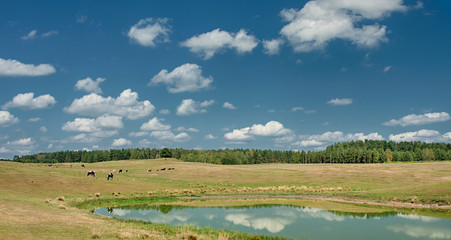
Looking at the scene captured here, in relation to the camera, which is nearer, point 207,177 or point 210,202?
point 210,202

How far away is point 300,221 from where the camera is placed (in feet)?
90.9

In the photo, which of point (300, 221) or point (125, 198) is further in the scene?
point (125, 198)

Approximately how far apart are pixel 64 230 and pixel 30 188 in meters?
29.6

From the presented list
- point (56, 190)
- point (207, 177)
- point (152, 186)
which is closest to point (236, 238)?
point (56, 190)

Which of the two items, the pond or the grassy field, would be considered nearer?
the grassy field

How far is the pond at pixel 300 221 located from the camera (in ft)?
74.1

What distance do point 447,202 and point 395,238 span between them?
58.7 feet

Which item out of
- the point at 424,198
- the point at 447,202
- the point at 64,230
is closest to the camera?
the point at 64,230

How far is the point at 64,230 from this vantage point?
19.6 metres

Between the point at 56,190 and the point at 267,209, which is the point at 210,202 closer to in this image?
the point at 267,209

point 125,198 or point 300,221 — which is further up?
point 300,221

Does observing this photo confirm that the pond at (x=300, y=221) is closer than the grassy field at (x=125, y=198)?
No

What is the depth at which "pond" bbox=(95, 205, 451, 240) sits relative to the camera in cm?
2257

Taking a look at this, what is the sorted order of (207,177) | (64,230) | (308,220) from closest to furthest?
1. (64,230)
2. (308,220)
3. (207,177)
